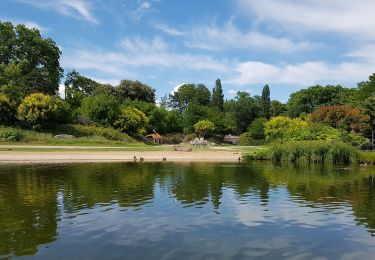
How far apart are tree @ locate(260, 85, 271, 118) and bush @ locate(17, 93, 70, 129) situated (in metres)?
51.5

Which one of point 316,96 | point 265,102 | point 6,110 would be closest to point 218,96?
point 265,102

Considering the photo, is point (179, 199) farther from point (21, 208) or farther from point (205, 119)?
point (205, 119)

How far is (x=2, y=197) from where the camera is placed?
16875 millimetres

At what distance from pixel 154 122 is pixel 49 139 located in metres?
26.8

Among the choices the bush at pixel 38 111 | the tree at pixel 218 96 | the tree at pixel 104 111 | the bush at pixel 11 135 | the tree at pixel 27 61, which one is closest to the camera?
the bush at pixel 11 135

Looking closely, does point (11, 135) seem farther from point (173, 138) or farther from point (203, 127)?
point (203, 127)

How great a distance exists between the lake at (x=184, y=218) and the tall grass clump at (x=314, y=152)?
14.4m

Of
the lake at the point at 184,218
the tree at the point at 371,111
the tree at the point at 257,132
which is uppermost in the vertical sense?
the tree at the point at 371,111

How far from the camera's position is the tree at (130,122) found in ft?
222

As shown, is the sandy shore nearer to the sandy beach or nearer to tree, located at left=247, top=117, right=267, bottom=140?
the sandy beach

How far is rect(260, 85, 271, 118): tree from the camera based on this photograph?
10031 cm

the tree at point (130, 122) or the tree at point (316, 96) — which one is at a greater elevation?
the tree at point (316, 96)

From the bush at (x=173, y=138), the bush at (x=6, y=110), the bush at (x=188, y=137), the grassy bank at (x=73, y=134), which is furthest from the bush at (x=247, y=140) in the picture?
the bush at (x=6, y=110)

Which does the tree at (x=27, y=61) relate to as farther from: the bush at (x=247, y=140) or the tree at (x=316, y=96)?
the tree at (x=316, y=96)
